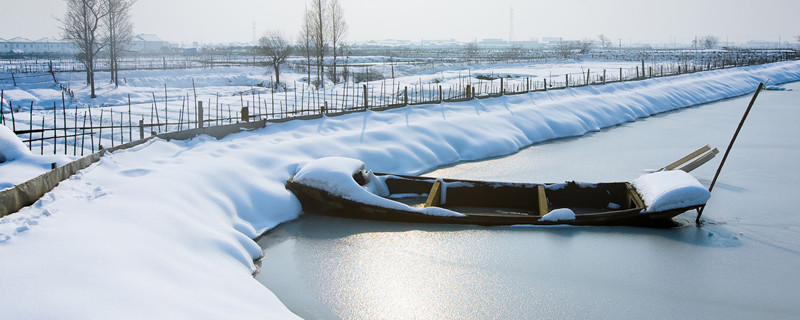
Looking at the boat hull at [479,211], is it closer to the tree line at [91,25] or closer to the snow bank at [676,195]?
the snow bank at [676,195]

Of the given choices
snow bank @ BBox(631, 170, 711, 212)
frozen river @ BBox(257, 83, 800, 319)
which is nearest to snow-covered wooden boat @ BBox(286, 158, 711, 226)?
snow bank @ BBox(631, 170, 711, 212)

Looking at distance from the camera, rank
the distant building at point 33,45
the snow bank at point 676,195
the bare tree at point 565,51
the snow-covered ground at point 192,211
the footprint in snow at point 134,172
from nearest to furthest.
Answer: the snow-covered ground at point 192,211, the snow bank at point 676,195, the footprint in snow at point 134,172, the bare tree at point 565,51, the distant building at point 33,45

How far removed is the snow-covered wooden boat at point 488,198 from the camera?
6680 millimetres

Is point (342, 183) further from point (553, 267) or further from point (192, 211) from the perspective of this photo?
point (553, 267)

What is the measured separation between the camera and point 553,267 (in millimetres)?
5742

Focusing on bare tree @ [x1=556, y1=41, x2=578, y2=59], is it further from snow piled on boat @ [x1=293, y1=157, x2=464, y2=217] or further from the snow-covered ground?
snow piled on boat @ [x1=293, y1=157, x2=464, y2=217]

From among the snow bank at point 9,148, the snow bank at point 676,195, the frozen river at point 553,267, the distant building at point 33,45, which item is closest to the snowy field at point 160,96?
the snow bank at point 9,148

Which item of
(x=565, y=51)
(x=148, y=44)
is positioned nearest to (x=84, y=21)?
(x=565, y=51)

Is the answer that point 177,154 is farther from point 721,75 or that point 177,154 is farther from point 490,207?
point 721,75

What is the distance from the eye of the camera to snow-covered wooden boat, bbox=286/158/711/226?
21.9ft

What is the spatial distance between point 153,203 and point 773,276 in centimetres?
620

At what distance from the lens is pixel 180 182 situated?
6.62 meters

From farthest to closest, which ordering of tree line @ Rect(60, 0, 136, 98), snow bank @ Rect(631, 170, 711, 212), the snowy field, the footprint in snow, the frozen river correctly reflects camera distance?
1. tree line @ Rect(60, 0, 136, 98)
2. the snowy field
3. the footprint in snow
4. snow bank @ Rect(631, 170, 711, 212)
5. the frozen river

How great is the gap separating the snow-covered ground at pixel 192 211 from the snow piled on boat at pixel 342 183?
17.5 inches
